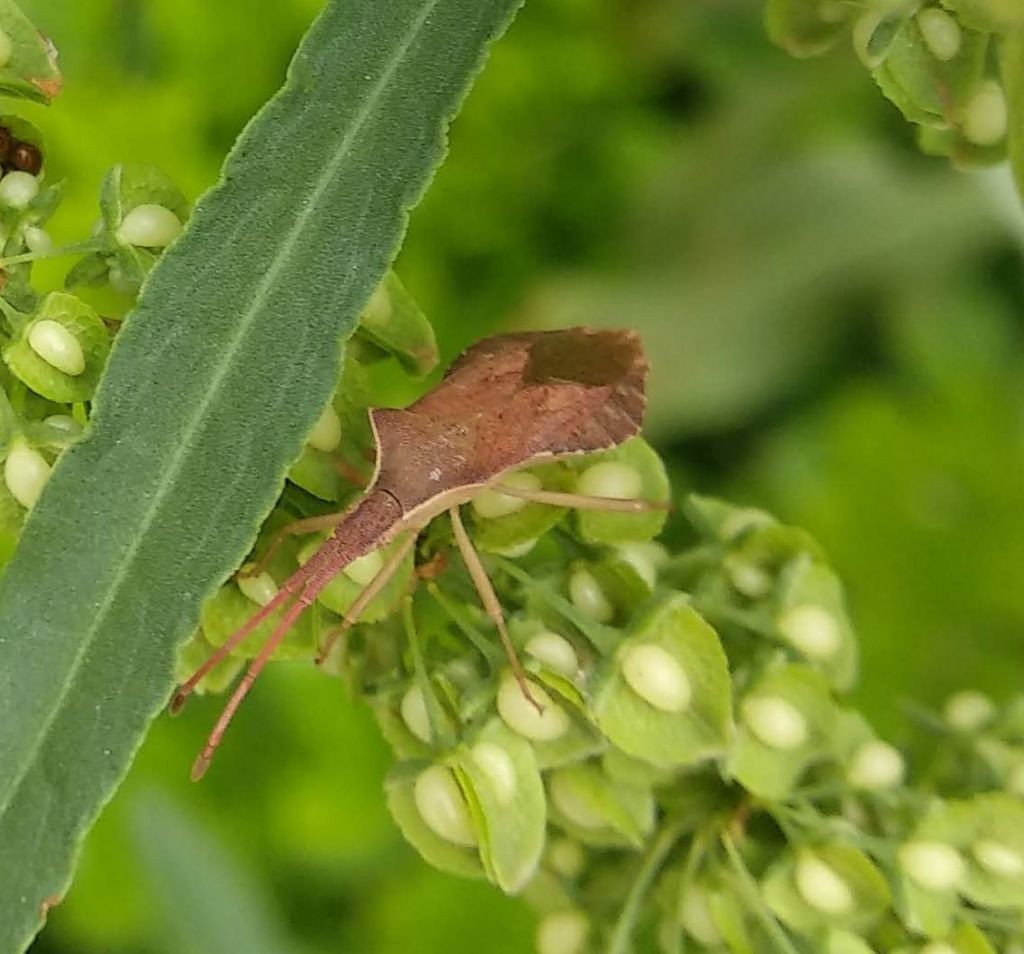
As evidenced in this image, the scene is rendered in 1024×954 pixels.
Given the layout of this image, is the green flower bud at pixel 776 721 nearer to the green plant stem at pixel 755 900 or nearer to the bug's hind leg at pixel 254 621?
the green plant stem at pixel 755 900

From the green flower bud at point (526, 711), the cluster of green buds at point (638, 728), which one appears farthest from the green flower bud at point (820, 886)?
the green flower bud at point (526, 711)

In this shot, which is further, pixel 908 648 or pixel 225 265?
pixel 908 648

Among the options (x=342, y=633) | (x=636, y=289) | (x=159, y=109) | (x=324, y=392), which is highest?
(x=324, y=392)

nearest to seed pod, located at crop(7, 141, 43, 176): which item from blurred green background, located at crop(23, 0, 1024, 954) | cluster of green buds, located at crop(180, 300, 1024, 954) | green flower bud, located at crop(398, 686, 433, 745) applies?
cluster of green buds, located at crop(180, 300, 1024, 954)

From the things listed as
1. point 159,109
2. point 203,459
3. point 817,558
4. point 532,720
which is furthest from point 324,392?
point 159,109

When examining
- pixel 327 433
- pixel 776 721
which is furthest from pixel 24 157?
pixel 776 721

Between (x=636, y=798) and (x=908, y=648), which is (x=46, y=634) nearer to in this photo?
(x=636, y=798)
